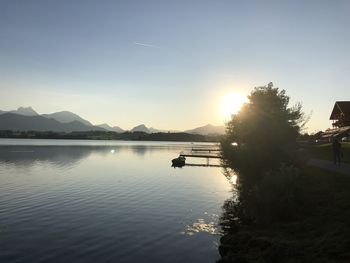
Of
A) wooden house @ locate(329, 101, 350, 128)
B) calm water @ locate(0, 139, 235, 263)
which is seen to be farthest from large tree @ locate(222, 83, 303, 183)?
wooden house @ locate(329, 101, 350, 128)

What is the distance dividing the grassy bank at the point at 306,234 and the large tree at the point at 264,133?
15.6m

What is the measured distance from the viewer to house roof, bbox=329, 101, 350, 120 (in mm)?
88312

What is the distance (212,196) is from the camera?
140 ft

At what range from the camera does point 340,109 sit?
295 feet

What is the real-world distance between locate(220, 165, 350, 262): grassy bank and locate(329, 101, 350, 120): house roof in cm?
6810

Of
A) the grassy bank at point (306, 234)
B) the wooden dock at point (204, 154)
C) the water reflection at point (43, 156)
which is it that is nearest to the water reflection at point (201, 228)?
the grassy bank at point (306, 234)

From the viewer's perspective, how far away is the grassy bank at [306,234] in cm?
1459

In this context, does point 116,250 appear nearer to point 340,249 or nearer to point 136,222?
point 136,222

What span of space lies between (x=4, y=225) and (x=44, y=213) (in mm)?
4449

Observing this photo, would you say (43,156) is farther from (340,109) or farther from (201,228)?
(201,228)

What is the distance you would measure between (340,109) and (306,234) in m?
81.6

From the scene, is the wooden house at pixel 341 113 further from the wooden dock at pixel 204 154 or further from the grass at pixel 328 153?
the wooden dock at pixel 204 154

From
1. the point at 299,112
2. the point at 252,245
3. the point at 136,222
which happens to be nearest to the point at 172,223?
the point at 136,222

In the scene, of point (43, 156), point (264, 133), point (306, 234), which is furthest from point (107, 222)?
point (43, 156)
